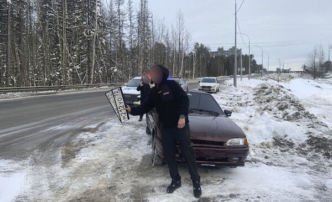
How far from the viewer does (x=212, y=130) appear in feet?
14.3

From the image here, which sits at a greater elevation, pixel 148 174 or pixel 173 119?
pixel 173 119

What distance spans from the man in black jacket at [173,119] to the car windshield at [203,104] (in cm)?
221

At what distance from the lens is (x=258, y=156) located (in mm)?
5527

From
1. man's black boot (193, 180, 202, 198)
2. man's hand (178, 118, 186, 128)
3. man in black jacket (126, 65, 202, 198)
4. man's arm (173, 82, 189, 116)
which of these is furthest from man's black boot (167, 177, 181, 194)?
man's arm (173, 82, 189, 116)

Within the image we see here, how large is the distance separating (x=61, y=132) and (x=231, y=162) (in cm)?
538

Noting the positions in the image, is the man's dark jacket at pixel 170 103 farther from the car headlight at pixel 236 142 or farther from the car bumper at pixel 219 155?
the car headlight at pixel 236 142

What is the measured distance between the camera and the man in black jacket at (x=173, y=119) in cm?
359

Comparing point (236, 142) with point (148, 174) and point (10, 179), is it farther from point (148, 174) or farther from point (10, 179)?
point (10, 179)

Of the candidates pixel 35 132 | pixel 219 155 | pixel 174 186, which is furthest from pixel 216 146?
pixel 35 132

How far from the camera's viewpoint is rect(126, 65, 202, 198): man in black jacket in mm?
3590

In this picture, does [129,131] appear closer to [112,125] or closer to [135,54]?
[112,125]

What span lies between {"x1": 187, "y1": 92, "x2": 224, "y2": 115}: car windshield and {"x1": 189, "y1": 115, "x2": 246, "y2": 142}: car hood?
85 cm

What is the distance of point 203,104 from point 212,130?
5.79 feet

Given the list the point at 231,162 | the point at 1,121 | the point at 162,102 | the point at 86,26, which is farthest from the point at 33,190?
the point at 86,26
